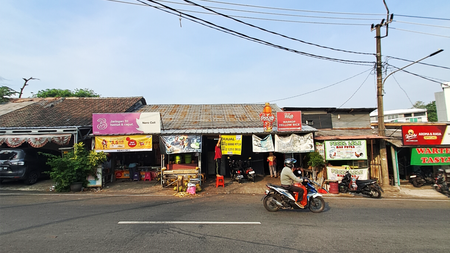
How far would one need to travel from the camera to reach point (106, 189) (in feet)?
36.2

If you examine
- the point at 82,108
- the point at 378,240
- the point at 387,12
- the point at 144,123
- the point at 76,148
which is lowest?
the point at 378,240

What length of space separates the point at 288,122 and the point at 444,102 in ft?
103

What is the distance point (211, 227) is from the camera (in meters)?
5.54

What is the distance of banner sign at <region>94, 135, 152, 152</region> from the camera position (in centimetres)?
1134

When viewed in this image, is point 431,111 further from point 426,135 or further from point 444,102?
point 426,135

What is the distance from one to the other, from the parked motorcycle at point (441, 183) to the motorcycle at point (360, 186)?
3456 millimetres

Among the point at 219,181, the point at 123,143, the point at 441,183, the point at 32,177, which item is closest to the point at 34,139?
the point at 32,177

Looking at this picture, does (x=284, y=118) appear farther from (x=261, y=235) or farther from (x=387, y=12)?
(x=261, y=235)

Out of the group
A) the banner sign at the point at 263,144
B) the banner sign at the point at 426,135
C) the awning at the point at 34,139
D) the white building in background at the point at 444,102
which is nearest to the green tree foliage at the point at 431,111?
the white building in background at the point at 444,102

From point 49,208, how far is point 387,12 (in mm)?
15955

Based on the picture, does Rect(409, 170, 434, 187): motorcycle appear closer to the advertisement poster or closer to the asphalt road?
the asphalt road

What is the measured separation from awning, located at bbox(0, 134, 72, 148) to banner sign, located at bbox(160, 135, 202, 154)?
4.75m

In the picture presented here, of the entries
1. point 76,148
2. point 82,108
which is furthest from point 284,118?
point 82,108

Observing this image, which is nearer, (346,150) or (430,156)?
(346,150)
